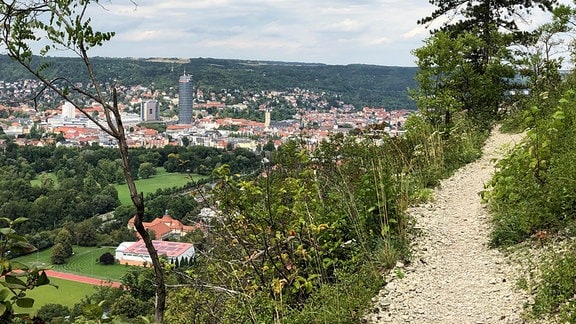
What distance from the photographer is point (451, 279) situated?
4617 millimetres

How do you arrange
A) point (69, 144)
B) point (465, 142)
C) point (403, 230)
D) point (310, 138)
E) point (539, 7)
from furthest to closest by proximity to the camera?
point (69, 144), point (539, 7), point (465, 142), point (310, 138), point (403, 230)

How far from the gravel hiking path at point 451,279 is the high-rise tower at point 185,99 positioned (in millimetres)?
66884

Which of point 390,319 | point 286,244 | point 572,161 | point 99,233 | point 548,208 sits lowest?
point 99,233

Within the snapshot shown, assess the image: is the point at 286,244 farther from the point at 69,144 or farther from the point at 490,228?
the point at 69,144

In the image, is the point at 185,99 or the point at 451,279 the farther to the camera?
the point at 185,99

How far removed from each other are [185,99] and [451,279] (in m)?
74.3

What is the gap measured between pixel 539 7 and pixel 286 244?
15440 mm

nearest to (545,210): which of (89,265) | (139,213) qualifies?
(139,213)

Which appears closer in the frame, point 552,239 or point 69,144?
point 552,239

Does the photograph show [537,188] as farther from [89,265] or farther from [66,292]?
[89,265]

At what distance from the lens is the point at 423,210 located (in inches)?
259

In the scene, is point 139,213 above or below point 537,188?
above

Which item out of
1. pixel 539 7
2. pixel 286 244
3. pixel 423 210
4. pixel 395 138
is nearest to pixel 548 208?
pixel 423 210

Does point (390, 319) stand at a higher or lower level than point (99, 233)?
higher
